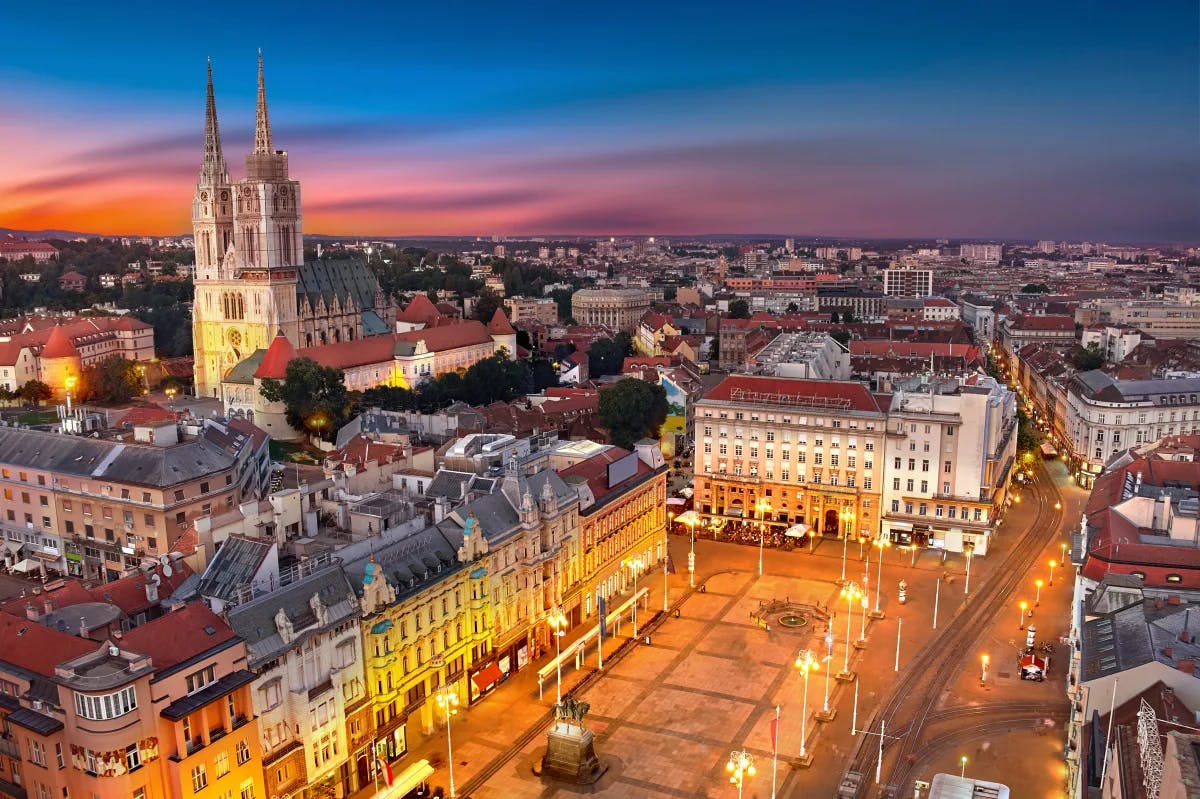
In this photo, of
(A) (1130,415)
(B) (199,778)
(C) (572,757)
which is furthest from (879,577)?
(B) (199,778)

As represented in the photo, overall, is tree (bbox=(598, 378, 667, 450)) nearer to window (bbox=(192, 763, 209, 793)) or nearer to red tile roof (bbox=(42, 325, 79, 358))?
window (bbox=(192, 763, 209, 793))

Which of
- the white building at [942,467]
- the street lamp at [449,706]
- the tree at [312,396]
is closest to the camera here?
the street lamp at [449,706]

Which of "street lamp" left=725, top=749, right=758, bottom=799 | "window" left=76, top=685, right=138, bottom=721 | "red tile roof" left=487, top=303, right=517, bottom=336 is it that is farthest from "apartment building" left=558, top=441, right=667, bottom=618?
"red tile roof" left=487, top=303, right=517, bottom=336

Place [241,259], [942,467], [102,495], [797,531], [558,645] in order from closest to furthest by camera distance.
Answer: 1. [558,645]
2. [102,495]
3. [942,467]
4. [797,531]
5. [241,259]

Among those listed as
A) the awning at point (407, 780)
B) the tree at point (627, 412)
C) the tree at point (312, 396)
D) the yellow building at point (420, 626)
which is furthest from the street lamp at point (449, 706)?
the tree at point (312, 396)

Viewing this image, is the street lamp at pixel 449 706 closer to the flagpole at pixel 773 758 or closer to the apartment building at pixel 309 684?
the apartment building at pixel 309 684

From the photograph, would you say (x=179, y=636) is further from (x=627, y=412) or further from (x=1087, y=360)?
(x=1087, y=360)

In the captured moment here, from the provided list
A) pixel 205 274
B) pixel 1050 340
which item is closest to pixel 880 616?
pixel 205 274

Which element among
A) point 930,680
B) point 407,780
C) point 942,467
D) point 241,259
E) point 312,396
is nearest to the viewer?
point 407,780
